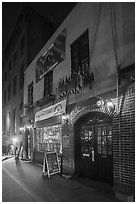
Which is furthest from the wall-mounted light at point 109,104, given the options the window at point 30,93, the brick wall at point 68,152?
the window at point 30,93

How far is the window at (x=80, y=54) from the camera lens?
846 centimetres

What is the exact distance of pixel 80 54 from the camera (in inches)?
351

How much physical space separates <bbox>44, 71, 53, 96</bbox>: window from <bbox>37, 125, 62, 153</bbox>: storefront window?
2340 mm

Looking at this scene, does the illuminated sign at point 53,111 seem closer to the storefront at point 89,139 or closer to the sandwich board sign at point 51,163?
the storefront at point 89,139

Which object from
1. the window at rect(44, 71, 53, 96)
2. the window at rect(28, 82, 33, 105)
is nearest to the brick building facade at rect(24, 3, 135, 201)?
the window at rect(44, 71, 53, 96)

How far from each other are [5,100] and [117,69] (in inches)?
908

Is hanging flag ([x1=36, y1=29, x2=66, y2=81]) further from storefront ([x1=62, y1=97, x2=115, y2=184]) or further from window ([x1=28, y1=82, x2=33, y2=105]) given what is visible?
storefront ([x1=62, y1=97, x2=115, y2=184])

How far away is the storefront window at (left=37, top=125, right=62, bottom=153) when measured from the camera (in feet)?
34.5

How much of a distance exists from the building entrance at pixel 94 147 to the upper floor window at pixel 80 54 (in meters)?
2.31

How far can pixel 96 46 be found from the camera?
746 cm

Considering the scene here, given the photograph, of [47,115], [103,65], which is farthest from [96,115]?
[47,115]

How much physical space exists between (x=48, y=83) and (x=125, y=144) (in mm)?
7541

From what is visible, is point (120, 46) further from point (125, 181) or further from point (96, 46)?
point (125, 181)

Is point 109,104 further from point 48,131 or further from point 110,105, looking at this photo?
point 48,131
